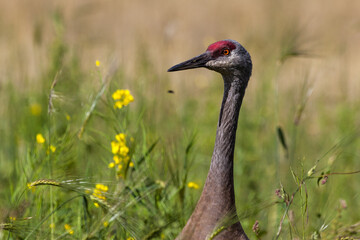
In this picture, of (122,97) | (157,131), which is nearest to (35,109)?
(157,131)

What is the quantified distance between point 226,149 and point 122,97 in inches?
25.6

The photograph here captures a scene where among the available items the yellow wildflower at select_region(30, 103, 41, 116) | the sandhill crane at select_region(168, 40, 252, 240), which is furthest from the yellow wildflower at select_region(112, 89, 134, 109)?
the yellow wildflower at select_region(30, 103, 41, 116)

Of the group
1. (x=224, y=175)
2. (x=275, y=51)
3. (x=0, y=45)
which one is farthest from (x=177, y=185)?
(x=0, y=45)

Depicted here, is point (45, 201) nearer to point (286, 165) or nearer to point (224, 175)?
point (224, 175)

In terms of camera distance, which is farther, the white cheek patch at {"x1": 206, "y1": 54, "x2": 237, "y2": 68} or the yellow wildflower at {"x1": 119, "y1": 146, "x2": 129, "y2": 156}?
the yellow wildflower at {"x1": 119, "y1": 146, "x2": 129, "y2": 156}

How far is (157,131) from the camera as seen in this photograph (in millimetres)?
Result: 4262

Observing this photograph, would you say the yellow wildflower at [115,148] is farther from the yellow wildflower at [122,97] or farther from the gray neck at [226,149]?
the gray neck at [226,149]

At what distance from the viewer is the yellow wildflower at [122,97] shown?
301 centimetres

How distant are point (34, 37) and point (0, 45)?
284 cm

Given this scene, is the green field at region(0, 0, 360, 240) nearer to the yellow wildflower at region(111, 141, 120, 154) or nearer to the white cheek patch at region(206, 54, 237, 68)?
the yellow wildflower at region(111, 141, 120, 154)

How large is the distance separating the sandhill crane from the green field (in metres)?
0.18

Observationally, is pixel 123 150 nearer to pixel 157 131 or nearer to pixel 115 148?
pixel 115 148

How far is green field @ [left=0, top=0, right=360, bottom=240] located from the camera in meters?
2.57

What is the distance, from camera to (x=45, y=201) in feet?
10.4
